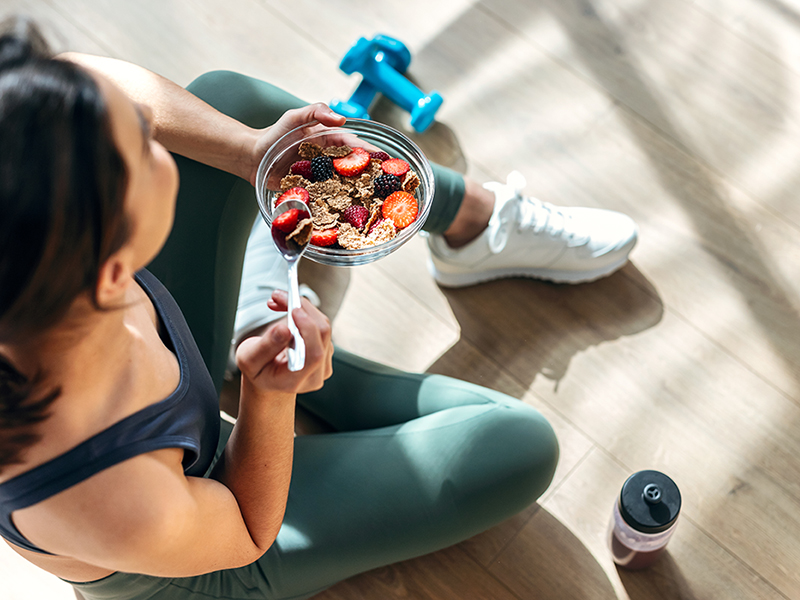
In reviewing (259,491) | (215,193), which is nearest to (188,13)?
(215,193)

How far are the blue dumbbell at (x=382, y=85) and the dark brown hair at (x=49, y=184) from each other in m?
0.98

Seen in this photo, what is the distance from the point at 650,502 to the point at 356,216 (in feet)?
1.93

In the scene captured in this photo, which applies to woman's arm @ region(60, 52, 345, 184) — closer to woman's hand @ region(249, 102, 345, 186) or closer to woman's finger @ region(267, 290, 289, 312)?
woman's hand @ region(249, 102, 345, 186)

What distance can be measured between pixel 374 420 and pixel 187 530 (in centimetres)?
45

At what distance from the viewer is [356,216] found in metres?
0.83

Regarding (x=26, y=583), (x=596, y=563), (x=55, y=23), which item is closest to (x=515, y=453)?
(x=596, y=563)

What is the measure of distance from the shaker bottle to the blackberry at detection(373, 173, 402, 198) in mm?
547

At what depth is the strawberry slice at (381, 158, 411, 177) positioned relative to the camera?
0.89 m

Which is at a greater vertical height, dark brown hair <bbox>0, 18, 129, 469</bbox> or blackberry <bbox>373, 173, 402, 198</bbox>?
dark brown hair <bbox>0, 18, 129, 469</bbox>

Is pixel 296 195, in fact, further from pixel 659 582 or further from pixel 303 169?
pixel 659 582

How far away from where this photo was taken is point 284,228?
753 mm

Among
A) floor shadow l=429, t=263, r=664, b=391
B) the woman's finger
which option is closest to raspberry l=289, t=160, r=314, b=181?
the woman's finger

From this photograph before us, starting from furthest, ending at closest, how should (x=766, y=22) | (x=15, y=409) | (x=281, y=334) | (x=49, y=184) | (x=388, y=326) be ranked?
(x=766, y=22) → (x=388, y=326) → (x=281, y=334) → (x=15, y=409) → (x=49, y=184)

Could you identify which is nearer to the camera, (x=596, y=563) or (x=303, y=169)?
(x=303, y=169)
